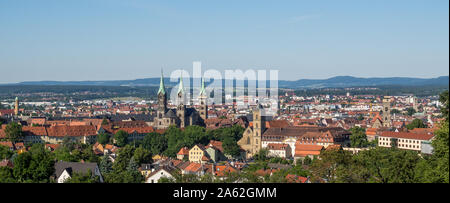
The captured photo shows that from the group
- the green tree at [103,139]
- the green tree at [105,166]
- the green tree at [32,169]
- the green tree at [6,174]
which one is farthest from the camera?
the green tree at [103,139]

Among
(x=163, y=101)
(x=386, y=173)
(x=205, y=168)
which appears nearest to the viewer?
(x=386, y=173)

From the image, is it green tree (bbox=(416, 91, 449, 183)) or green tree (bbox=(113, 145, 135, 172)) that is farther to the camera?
green tree (bbox=(113, 145, 135, 172))

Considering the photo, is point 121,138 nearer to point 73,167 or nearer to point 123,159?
point 123,159

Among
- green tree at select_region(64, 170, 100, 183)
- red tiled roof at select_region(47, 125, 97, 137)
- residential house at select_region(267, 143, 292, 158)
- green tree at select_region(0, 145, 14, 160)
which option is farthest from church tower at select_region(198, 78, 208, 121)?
green tree at select_region(64, 170, 100, 183)

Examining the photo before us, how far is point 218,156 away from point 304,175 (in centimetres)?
1843

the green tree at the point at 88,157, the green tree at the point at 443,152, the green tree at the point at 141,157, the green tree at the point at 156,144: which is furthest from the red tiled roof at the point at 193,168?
the green tree at the point at 443,152

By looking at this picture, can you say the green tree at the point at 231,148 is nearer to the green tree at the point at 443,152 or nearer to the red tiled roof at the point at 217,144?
the red tiled roof at the point at 217,144

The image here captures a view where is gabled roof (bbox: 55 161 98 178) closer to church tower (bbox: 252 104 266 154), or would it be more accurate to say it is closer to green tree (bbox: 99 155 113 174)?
green tree (bbox: 99 155 113 174)

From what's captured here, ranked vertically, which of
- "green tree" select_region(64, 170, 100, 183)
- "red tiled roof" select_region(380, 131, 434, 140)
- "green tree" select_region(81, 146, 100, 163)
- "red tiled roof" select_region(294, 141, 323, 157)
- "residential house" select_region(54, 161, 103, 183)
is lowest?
"red tiled roof" select_region(294, 141, 323, 157)

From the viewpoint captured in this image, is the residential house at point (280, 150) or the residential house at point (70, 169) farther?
the residential house at point (280, 150)

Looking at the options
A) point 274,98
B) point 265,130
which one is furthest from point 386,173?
point 274,98
